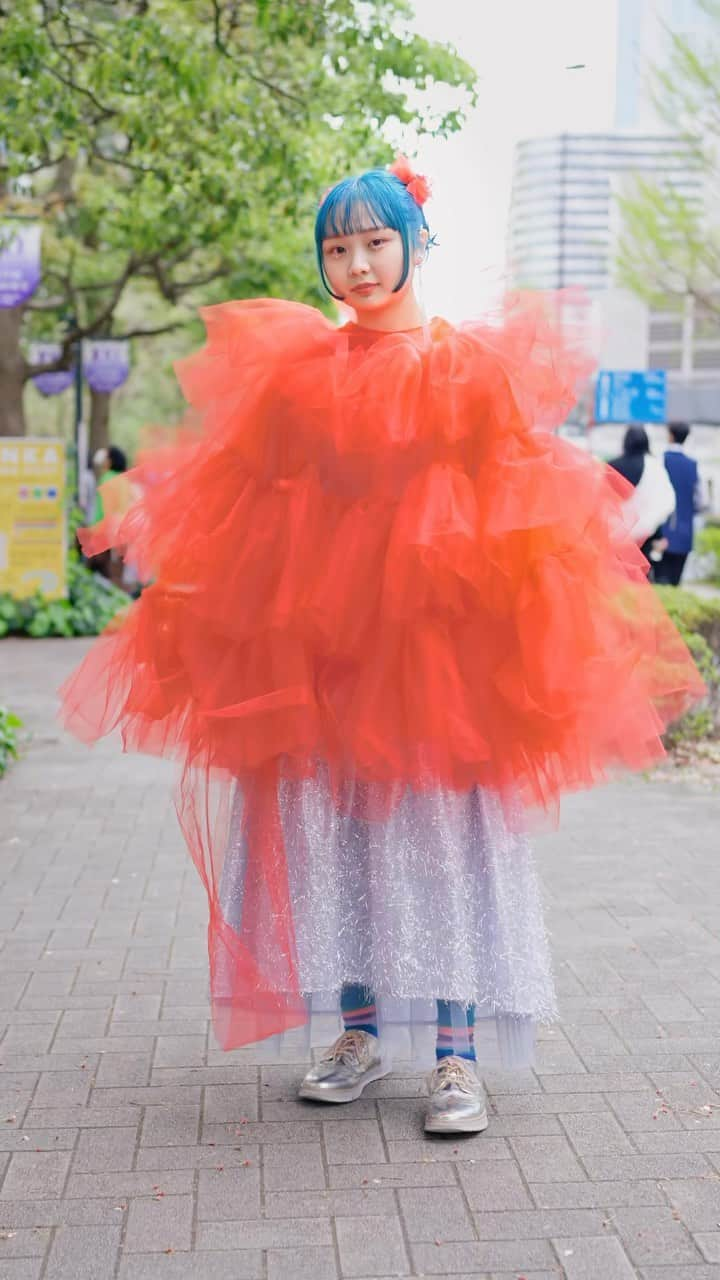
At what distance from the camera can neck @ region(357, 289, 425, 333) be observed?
3.40 metres

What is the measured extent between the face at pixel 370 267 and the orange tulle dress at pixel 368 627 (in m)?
0.09

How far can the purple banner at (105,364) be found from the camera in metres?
19.1

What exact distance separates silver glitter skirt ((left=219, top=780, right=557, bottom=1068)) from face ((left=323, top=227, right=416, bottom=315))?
3.57 ft

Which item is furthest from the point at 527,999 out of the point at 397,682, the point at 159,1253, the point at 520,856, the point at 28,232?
the point at 28,232

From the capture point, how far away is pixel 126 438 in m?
42.6

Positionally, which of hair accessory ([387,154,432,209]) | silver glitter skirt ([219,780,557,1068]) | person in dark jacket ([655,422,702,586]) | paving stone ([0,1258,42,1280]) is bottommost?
paving stone ([0,1258,42,1280])

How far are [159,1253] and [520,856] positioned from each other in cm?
116

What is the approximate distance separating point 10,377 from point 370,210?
13592 millimetres

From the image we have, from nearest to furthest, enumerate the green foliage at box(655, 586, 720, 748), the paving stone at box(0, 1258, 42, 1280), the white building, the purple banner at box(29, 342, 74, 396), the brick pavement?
the paving stone at box(0, 1258, 42, 1280) < the brick pavement < the green foliage at box(655, 586, 720, 748) < the white building < the purple banner at box(29, 342, 74, 396)

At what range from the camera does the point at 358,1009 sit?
3.60 metres

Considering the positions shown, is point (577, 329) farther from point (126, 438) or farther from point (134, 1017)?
point (126, 438)

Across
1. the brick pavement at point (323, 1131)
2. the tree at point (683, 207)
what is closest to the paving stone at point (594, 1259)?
the brick pavement at point (323, 1131)

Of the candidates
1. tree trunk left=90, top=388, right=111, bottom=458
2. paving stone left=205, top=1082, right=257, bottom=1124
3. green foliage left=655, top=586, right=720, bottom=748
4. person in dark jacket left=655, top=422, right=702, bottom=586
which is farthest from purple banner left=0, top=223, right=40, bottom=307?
paving stone left=205, top=1082, right=257, bottom=1124

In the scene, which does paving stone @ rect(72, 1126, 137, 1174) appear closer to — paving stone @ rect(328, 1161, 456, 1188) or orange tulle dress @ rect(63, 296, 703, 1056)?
orange tulle dress @ rect(63, 296, 703, 1056)
